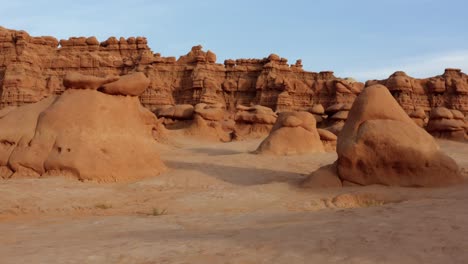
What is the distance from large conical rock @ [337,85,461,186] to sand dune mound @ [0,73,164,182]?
4.58 meters

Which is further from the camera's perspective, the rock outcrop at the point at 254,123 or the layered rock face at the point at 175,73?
the layered rock face at the point at 175,73

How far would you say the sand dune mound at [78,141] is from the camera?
29.2ft

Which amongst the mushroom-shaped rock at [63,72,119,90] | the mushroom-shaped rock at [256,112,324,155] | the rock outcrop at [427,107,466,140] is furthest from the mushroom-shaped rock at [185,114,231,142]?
the mushroom-shaped rock at [63,72,119,90]

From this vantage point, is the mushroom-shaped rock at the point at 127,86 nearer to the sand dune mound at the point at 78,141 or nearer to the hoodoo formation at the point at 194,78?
the sand dune mound at the point at 78,141

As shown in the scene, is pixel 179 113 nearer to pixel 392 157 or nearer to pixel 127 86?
pixel 127 86

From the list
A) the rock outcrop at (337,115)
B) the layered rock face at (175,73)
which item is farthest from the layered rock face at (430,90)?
the rock outcrop at (337,115)

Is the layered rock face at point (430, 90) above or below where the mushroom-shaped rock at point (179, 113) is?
above

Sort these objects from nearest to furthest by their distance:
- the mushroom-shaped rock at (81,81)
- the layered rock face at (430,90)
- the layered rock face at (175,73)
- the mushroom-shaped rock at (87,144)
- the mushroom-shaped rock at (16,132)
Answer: the mushroom-shaped rock at (87,144), the mushroom-shaped rock at (16,132), the mushroom-shaped rock at (81,81), the layered rock face at (430,90), the layered rock face at (175,73)

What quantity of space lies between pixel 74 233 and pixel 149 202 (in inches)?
110

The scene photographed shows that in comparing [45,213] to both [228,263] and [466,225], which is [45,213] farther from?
[466,225]

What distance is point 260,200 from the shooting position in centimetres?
733

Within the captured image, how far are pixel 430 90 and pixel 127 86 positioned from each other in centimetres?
3129


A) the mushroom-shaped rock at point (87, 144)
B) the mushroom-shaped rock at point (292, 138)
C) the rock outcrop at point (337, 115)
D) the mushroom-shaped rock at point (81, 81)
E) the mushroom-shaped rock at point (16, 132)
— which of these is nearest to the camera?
the mushroom-shaped rock at point (87, 144)

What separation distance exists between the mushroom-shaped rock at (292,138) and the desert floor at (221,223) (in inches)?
156
